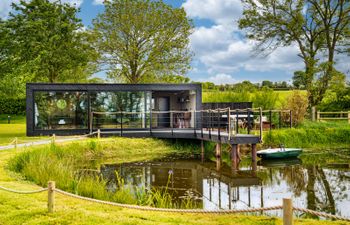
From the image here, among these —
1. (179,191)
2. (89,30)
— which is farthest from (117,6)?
(179,191)

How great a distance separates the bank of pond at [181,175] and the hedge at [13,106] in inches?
823

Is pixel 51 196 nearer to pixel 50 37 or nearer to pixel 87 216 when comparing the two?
pixel 87 216

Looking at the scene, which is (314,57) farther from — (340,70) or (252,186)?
(252,186)

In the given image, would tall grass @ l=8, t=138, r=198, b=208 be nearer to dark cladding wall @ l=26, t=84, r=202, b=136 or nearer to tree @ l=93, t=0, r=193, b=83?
dark cladding wall @ l=26, t=84, r=202, b=136

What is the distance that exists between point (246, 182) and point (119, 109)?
9.99 metres

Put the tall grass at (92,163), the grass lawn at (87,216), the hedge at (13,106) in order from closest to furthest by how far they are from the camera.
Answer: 1. the grass lawn at (87,216)
2. the tall grass at (92,163)
3. the hedge at (13,106)

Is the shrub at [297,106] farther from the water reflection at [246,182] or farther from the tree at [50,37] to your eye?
the tree at [50,37]

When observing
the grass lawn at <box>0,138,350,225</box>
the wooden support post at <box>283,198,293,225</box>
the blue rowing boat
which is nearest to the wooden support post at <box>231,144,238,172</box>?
the blue rowing boat

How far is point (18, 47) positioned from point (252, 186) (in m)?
21.5

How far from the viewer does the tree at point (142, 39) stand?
93.3 ft

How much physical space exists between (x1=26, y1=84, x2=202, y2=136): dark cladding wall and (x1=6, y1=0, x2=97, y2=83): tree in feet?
34.4

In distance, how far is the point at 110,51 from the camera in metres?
29.2

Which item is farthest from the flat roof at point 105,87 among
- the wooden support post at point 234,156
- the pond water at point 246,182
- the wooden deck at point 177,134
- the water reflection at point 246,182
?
the wooden support post at point 234,156

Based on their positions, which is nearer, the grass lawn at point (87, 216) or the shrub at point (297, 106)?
the grass lawn at point (87, 216)
